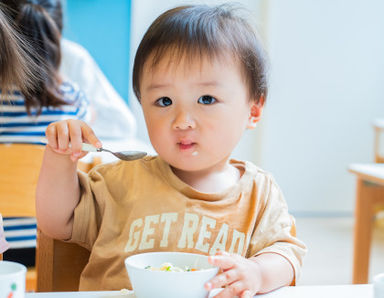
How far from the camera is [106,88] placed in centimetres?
252

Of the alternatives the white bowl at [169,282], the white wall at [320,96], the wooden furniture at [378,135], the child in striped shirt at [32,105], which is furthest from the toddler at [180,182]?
the white wall at [320,96]

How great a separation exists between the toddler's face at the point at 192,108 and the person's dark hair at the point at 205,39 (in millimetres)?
17

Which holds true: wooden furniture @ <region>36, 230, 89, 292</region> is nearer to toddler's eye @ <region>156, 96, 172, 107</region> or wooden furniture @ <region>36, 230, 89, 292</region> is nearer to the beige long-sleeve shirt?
the beige long-sleeve shirt

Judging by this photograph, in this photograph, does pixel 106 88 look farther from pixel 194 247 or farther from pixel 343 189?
pixel 343 189

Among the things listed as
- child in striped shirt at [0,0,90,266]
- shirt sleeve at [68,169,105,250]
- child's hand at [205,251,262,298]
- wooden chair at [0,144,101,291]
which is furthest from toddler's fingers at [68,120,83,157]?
child in striped shirt at [0,0,90,266]

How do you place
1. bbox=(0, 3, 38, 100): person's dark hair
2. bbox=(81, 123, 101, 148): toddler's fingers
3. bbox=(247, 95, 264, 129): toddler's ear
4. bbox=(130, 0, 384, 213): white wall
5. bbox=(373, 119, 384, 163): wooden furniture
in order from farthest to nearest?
bbox=(130, 0, 384, 213): white wall
bbox=(373, 119, 384, 163): wooden furniture
bbox=(247, 95, 264, 129): toddler's ear
bbox=(0, 3, 38, 100): person's dark hair
bbox=(81, 123, 101, 148): toddler's fingers

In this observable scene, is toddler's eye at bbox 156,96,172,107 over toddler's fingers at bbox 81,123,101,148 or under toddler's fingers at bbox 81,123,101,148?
over

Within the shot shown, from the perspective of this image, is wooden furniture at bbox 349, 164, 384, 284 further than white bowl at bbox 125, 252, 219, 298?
Yes

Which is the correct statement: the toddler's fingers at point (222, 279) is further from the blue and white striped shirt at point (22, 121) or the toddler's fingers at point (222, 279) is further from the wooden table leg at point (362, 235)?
the wooden table leg at point (362, 235)

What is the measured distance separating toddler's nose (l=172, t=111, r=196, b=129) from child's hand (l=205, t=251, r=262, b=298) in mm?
234

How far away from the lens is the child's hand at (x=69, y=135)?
2.58ft

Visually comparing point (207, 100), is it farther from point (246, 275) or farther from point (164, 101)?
point (246, 275)

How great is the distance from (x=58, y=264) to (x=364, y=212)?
4.95 ft

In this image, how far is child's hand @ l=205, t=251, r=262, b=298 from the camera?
68 centimetres
